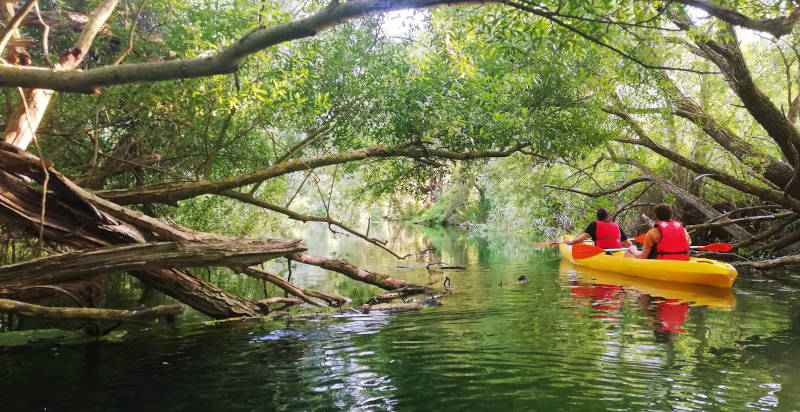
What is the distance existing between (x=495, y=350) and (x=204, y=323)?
3887 mm

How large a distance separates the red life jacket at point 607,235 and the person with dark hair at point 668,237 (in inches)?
72.0

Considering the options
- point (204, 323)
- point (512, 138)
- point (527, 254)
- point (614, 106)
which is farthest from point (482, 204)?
point (204, 323)

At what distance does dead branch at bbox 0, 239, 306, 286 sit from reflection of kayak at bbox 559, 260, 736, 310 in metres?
6.06

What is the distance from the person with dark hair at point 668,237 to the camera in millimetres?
9344

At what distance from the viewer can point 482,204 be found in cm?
3250

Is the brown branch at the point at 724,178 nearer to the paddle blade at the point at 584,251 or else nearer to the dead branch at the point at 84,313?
the paddle blade at the point at 584,251

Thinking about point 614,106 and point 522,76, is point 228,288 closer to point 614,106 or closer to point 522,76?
point 522,76

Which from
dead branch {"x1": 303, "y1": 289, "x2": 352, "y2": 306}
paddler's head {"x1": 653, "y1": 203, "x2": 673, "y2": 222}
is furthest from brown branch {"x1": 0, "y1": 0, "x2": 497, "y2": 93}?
paddler's head {"x1": 653, "y1": 203, "x2": 673, "y2": 222}

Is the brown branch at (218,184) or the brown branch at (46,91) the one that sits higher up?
the brown branch at (46,91)

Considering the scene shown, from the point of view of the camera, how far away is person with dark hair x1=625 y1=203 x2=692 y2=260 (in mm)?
9344

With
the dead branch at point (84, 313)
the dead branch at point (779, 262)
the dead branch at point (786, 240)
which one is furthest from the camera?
the dead branch at point (786, 240)

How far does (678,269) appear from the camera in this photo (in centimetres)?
922

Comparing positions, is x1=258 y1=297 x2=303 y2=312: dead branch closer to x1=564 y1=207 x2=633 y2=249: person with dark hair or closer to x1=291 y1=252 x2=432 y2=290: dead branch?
x1=291 y1=252 x2=432 y2=290: dead branch

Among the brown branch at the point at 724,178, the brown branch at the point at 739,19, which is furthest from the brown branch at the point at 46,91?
the brown branch at the point at 724,178
